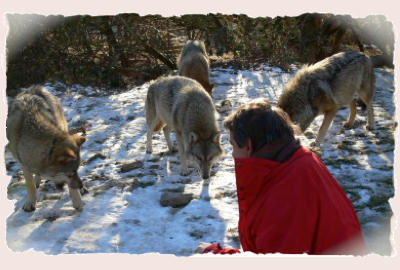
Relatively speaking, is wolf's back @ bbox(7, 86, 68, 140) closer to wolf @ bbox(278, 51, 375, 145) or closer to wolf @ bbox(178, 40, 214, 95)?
wolf @ bbox(278, 51, 375, 145)

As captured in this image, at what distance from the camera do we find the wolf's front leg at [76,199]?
4.40m

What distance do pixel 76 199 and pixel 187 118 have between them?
81.9 inches

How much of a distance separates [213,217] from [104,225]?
142cm

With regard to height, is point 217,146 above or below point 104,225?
above

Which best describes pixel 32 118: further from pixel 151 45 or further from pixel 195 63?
pixel 195 63

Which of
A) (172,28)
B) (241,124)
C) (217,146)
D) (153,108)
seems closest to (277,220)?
(241,124)

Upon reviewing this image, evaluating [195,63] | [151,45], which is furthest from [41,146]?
[195,63]

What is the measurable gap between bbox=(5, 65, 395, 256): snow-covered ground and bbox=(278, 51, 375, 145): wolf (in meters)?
0.57

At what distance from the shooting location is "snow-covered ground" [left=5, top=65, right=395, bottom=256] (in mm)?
3844

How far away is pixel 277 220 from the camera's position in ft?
6.44

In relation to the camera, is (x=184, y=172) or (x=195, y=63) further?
(x=195, y=63)

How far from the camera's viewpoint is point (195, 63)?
9.02m

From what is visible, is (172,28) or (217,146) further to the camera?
(172,28)

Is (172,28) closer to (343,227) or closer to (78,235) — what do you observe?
(78,235)
